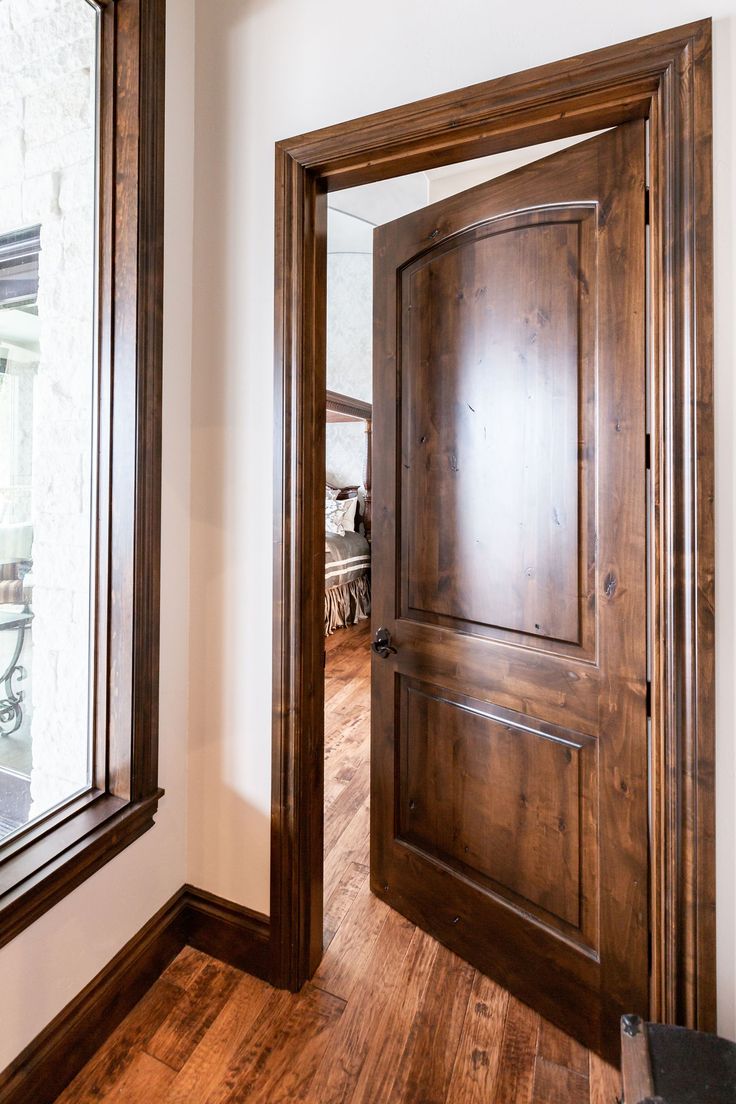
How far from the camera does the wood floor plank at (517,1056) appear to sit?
123 cm

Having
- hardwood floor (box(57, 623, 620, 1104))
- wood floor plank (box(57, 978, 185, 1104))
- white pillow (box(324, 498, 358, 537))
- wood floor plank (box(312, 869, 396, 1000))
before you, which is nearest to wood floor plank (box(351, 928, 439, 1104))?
hardwood floor (box(57, 623, 620, 1104))

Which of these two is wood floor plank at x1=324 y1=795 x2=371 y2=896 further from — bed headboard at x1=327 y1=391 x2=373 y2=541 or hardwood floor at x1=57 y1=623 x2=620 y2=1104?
bed headboard at x1=327 y1=391 x2=373 y2=541

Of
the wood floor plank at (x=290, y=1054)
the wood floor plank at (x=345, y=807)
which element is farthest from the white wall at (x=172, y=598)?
the wood floor plank at (x=345, y=807)

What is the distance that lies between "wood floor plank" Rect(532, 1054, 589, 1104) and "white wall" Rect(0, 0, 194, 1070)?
1.01m

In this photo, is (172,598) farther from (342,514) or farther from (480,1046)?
(342,514)

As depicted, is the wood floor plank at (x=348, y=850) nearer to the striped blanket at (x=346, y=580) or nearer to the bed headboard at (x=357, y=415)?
the striped blanket at (x=346, y=580)

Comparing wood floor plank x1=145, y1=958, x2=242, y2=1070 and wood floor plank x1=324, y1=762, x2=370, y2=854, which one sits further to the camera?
wood floor plank x1=324, y1=762, x2=370, y2=854

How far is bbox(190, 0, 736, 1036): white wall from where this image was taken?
1.31 meters

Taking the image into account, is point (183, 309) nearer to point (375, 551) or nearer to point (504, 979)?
point (375, 551)

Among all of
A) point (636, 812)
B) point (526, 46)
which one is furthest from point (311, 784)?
point (526, 46)

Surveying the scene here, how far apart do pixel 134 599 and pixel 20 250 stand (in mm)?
841

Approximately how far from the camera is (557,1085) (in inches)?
49.0

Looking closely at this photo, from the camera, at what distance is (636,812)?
4.02ft

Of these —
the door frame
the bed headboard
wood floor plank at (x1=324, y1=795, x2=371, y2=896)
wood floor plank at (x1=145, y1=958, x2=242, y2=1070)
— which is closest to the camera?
the door frame
